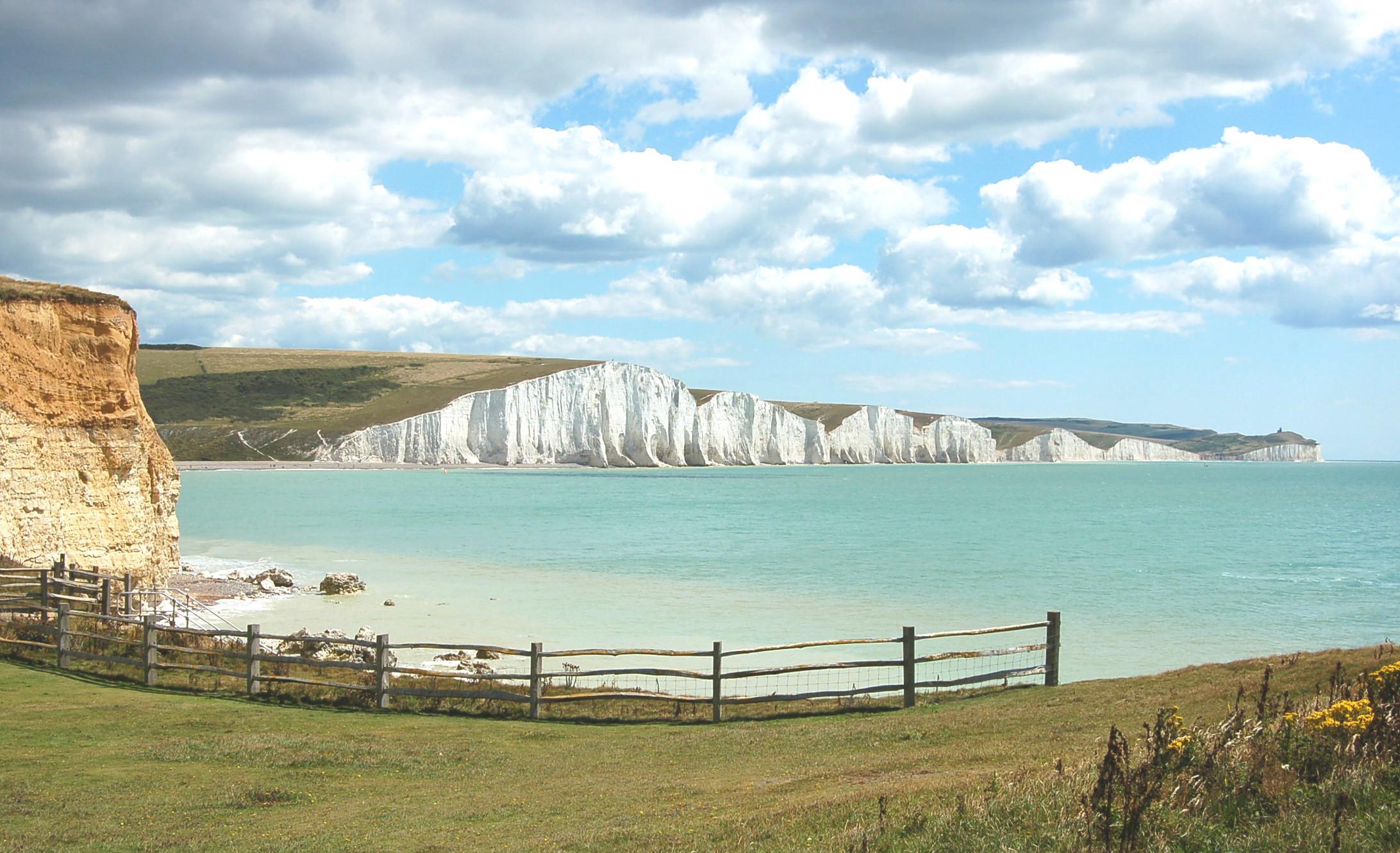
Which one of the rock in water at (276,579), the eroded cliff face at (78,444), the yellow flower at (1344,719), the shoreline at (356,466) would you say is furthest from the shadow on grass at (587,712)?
the shoreline at (356,466)

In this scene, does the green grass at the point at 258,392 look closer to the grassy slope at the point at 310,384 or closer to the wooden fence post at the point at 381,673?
the grassy slope at the point at 310,384

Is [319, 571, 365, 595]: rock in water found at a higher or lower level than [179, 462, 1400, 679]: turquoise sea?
higher

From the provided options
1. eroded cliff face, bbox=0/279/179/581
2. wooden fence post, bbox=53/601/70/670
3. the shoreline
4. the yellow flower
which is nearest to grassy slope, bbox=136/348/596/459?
the shoreline

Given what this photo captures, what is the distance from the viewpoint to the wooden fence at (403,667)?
515 inches

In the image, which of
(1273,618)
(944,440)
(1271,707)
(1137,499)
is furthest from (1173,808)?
(944,440)

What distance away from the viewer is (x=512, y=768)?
34.1 ft

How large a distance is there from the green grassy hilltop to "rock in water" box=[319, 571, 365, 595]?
Result: 103163 mm

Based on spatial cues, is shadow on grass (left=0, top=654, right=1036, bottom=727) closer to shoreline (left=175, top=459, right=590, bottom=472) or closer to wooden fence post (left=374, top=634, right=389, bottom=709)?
wooden fence post (left=374, top=634, right=389, bottom=709)

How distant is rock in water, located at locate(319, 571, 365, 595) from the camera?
28234mm

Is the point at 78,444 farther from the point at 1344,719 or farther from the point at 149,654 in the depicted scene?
the point at 1344,719

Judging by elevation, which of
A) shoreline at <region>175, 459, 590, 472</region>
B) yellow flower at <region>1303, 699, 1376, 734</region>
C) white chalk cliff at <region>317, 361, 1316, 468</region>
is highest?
white chalk cliff at <region>317, 361, 1316, 468</region>

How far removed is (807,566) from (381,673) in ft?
83.4

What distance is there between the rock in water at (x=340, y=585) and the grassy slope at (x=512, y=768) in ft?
46.1

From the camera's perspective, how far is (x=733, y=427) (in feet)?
499
